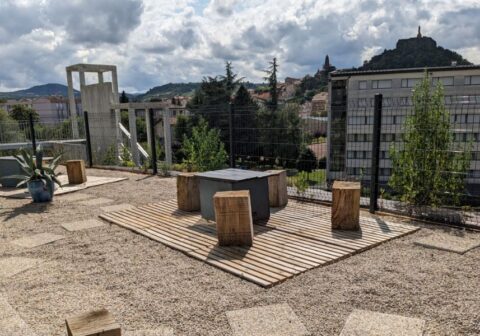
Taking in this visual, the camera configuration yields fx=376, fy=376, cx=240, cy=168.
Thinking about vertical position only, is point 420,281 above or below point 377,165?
below

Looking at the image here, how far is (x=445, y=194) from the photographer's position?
17.4 ft

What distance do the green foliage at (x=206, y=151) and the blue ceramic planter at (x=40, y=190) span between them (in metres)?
3.15

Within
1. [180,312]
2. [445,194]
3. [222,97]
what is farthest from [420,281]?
[222,97]

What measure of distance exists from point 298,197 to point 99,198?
3707mm

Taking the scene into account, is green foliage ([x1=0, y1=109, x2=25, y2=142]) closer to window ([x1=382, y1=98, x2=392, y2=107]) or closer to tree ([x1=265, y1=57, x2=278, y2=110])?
window ([x1=382, y1=98, x2=392, y2=107])

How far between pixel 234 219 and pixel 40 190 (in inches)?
172

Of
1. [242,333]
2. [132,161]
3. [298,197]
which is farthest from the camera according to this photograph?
[132,161]

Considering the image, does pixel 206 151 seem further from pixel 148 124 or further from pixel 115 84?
pixel 115 84

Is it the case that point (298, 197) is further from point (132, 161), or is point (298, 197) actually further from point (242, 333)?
point (132, 161)

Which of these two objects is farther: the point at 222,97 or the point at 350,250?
the point at 222,97

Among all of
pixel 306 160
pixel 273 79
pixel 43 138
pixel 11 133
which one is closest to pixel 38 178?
pixel 306 160

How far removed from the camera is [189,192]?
18.7 ft

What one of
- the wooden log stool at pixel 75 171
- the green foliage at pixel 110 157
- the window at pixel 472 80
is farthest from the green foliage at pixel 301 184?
the window at pixel 472 80

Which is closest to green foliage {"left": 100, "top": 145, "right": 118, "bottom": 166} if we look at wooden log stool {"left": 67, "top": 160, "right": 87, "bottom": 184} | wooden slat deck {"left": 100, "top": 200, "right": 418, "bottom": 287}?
wooden log stool {"left": 67, "top": 160, "right": 87, "bottom": 184}
